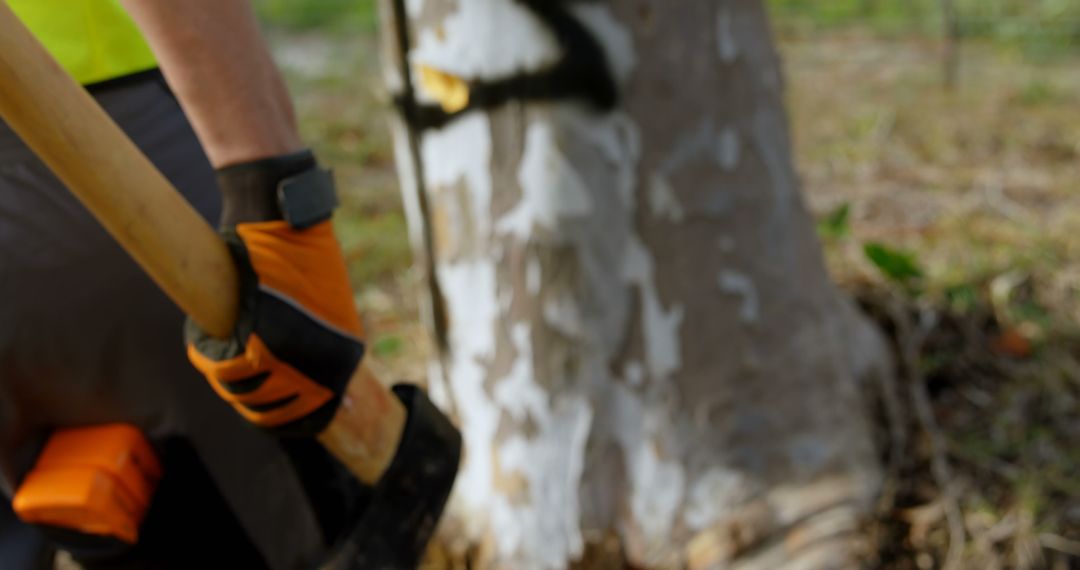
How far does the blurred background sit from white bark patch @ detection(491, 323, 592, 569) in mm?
607

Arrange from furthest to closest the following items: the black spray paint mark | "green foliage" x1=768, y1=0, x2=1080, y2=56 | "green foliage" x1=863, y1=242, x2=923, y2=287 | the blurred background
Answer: "green foliage" x1=768, y1=0, x2=1080, y2=56
"green foliage" x1=863, y1=242, x2=923, y2=287
the blurred background
the black spray paint mark

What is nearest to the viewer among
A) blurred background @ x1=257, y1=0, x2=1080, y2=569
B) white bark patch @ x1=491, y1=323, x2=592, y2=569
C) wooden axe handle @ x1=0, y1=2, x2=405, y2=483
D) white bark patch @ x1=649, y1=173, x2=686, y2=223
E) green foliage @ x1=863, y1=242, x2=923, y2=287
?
wooden axe handle @ x1=0, y1=2, x2=405, y2=483

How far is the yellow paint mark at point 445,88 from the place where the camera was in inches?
73.4

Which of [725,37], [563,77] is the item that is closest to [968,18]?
[725,37]

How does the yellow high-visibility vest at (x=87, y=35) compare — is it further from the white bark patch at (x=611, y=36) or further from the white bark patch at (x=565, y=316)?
the white bark patch at (x=565, y=316)

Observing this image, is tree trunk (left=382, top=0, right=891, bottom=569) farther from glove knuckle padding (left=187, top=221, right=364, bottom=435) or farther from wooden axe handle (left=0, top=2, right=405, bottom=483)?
wooden axe handle (left=0, top=2, right=405, bottom=483)

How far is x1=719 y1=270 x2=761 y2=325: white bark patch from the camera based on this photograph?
1978 millimetres

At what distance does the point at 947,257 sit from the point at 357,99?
140 inches

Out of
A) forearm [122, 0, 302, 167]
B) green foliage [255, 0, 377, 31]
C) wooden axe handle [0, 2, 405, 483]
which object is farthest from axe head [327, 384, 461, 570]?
green foliage [255, 0, 377, 31]

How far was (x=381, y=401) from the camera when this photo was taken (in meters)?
1.43

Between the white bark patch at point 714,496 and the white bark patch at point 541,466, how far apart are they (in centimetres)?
23

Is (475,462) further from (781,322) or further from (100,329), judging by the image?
(100,329)

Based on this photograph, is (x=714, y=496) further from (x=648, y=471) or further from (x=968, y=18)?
(x=968, y=18)

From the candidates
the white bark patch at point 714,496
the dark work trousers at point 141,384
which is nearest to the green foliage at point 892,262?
the white bark patch at point 714,496
